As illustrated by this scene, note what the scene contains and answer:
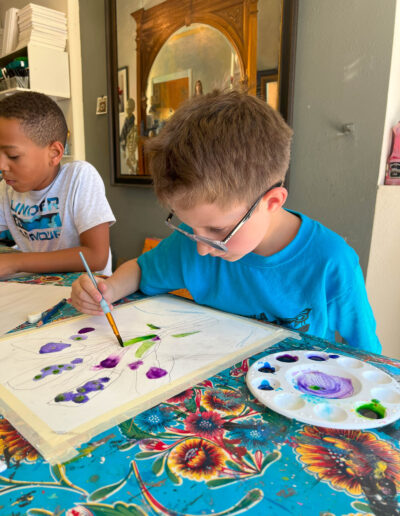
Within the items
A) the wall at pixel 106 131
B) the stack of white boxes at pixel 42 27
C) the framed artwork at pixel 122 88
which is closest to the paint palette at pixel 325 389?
the wall at pixel 106 131

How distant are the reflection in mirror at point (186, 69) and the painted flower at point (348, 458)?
4.90 ft

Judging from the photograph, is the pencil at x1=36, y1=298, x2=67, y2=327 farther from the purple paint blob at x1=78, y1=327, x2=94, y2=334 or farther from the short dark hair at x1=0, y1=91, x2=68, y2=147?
the short dark hair at x1=0, y1=91, x2=68, y2=147

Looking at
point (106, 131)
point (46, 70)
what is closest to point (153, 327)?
point (106, 131)

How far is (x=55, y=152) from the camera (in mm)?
1251

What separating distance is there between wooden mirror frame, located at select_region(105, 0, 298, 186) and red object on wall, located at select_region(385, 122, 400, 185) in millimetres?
383

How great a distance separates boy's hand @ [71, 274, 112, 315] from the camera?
26.8 inches

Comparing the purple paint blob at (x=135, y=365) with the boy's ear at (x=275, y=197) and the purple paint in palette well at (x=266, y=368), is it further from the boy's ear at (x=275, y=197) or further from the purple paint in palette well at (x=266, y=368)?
the boy's ear at (x=275, y=197)

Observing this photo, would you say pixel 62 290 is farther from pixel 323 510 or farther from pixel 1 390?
pixel 323 510

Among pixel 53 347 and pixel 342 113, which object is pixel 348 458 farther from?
pixel 342 113

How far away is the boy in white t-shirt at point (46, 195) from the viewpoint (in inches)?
45.0

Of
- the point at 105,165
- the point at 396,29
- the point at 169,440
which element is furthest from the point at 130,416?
the point at 105,165

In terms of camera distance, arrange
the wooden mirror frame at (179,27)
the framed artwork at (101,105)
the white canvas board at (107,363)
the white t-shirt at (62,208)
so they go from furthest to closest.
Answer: the framed artwork at (101,105)
the wooden mirror frame at (179,27)
the white t-shirt at (62,208)
the white canvas board at (107,363)

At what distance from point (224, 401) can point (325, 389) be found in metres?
0.12

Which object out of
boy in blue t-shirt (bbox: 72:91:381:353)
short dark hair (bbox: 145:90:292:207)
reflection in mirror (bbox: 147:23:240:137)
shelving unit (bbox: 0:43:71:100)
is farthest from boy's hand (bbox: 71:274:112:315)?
shelving unit (bbox: 0:43:71:100)
